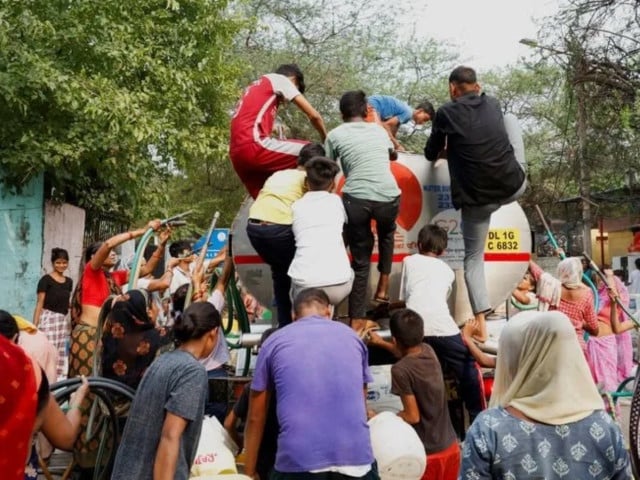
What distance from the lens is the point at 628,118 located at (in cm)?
1461

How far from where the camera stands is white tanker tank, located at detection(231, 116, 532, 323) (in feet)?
18.1

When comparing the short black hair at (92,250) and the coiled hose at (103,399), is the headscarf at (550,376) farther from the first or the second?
the short black hair at (92,250)

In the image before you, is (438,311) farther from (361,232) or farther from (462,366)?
(361,232)

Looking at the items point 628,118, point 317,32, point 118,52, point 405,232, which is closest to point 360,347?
point 405,232

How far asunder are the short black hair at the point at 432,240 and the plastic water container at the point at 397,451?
1183 mm

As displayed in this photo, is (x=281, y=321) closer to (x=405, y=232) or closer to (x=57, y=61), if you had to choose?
(x=405, y=232)

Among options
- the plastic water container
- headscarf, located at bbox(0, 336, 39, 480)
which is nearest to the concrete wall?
the plastic water container

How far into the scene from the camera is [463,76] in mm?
5340

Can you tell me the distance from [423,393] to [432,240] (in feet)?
3.35

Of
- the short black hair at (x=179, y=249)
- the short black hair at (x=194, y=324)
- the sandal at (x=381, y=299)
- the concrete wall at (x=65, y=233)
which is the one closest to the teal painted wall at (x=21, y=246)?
the concrete wall at (x=65, y=233)

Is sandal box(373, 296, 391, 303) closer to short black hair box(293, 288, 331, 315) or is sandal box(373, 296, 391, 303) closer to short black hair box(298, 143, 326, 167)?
short black hair box(298, 143, 326, 167)

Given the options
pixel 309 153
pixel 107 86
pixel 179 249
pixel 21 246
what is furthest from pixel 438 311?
pixel 21 246

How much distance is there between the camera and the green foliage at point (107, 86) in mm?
10477

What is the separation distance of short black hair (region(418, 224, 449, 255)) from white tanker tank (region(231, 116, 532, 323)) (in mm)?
368
